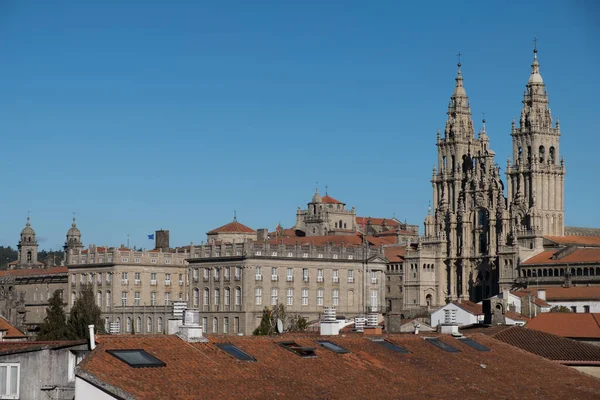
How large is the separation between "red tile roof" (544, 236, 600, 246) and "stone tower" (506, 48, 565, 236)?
95.9 inches

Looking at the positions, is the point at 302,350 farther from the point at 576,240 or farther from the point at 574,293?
the point at 576,240

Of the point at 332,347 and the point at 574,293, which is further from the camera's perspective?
the point at 574,293

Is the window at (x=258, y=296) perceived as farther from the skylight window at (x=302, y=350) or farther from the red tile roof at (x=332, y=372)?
the skylight window at (x=302, y=350)

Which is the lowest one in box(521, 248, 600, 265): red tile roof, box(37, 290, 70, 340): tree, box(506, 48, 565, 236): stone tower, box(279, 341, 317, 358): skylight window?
box(37, 290, 70, 340): tree

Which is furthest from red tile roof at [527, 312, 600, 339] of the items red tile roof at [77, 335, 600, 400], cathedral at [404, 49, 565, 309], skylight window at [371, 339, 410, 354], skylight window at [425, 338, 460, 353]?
cathedral at [404, 49, 565, 309]

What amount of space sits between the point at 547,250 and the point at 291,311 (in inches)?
1727

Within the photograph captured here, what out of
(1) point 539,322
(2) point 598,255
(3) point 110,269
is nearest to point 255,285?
(3) point 110,269

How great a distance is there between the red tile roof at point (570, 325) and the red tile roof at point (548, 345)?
12146 mm

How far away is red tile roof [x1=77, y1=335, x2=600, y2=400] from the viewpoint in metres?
33.0

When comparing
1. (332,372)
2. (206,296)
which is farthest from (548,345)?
(206,296)

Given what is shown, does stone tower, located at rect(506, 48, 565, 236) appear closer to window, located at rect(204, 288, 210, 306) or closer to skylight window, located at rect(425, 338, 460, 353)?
window, located at rect(204, 288, 210, 306)

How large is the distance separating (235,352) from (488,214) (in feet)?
482

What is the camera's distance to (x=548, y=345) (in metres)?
59.4

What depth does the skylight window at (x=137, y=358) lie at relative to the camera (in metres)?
33.3
